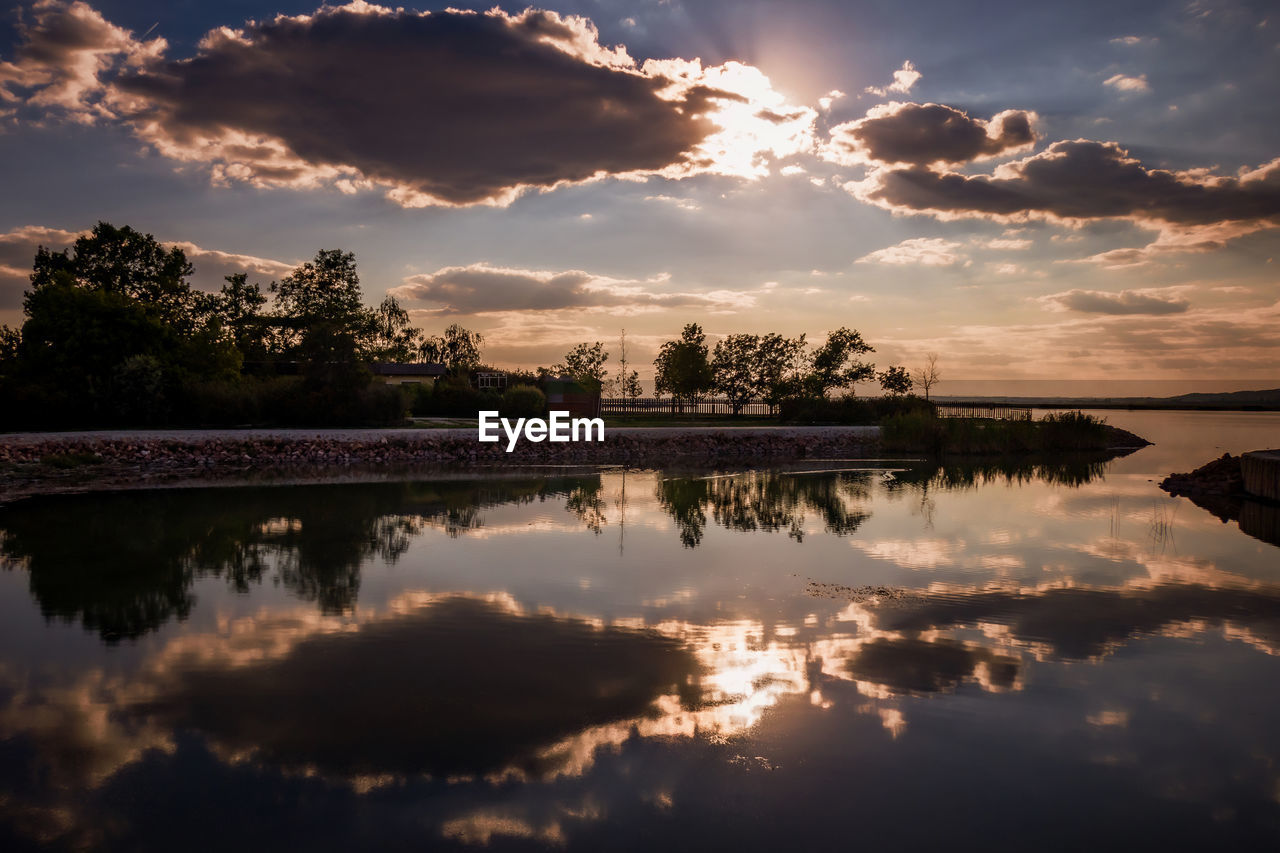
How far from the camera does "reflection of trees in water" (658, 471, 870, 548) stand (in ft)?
49.5

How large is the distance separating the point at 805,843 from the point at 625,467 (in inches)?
940

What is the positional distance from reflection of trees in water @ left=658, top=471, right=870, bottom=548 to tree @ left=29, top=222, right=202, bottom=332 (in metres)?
50.5

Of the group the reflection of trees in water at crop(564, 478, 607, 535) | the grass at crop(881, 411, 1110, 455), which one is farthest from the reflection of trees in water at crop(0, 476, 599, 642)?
the grass at crop(881, 411, 1110, 455)

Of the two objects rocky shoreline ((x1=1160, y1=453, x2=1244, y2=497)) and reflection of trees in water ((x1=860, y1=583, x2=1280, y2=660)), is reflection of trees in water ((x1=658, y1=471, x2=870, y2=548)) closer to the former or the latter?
reflection of trees in water ((x1=860, y1=583, x2=1280, y2=660))

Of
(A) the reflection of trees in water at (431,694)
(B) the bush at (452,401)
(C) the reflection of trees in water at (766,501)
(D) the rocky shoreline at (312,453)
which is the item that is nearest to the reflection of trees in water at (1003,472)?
(C) the reflection of trees in water at (766,501)

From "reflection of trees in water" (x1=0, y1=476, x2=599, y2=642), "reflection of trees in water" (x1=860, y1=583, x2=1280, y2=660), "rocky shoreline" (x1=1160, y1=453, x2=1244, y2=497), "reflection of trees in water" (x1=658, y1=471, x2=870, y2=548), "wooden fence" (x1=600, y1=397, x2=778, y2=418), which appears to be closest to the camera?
"reflection of trees in water" (x1=860, y1=583, x2=1280, y2=660)

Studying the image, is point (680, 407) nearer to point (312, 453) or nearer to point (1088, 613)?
point (312, 453)

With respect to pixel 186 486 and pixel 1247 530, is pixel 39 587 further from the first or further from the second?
pixel 1247 530

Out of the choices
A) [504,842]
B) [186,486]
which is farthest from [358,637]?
[186,486]

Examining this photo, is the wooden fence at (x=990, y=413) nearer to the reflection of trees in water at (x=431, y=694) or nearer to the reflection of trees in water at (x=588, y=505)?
the reflection of trees in water at (x=588, y=505)

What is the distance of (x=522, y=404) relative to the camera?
47875mm

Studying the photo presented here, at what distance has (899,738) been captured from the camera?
5.43 m

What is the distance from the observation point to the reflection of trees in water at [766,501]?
1509cm

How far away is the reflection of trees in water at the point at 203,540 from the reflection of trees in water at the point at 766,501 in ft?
12.6
